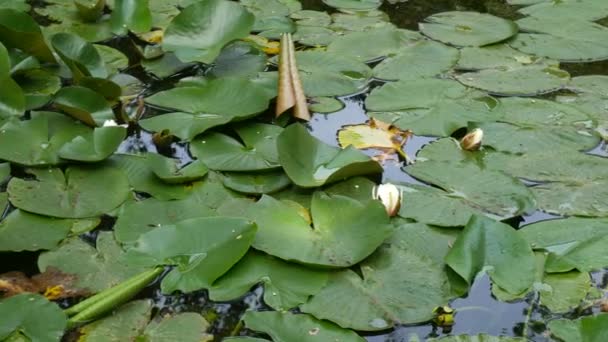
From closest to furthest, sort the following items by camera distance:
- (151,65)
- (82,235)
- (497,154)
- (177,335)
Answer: (177,335) → (82,235) → (497,154) → (151,65)

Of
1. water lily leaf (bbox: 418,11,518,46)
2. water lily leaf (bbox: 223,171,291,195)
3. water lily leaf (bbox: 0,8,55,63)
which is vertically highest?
water lily leaf (bbox: 0,8,55,63)

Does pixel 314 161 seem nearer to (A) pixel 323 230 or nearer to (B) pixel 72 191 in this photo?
(A) pixel 323 230

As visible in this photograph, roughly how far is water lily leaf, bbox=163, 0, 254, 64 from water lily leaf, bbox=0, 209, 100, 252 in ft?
2.57

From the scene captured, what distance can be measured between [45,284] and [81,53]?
939 millimetres

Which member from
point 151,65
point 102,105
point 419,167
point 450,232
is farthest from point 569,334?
point 151,65

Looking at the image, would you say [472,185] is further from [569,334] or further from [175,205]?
[175,205]

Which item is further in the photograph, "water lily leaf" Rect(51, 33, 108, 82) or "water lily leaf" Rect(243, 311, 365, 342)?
"water lily leaf" Rect(51, 33, 108, 82)

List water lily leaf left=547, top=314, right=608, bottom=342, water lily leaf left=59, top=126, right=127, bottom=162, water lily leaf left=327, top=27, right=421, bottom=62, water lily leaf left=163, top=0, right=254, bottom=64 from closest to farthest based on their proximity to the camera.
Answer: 1. water lily leaf left=547, top=314, right=608, bottom=342
2. water lily leaf left=59, top=126, right=127, bottom=162
3. water lily leaf left=163, top=0, right=254, bottom=64
4. water lily leaf left=327, top=27, right=421, bottom=62

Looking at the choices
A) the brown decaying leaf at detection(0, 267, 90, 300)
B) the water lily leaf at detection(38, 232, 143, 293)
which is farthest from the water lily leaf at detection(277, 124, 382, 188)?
the brown decaying leaf at detection(0, 267, 90, 300)

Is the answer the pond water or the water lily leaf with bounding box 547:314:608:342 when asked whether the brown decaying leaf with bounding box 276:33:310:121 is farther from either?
the water lily leaf with bounding box 547:314:608:342

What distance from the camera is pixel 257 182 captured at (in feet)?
5.87

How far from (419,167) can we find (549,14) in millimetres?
1225

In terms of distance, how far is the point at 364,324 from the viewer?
4.54ft

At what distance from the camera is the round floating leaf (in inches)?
66.4
